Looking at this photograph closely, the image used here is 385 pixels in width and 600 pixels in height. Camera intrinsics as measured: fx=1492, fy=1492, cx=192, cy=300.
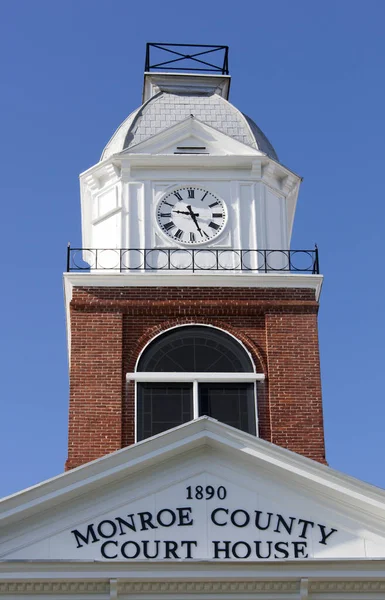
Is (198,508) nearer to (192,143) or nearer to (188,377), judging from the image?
(188,377)

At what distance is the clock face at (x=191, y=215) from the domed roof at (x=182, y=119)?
1.66 m

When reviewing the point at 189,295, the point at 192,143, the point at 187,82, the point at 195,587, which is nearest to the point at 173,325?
the point at 189,295

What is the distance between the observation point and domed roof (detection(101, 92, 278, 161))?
3372 centimetres

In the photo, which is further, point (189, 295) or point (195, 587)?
point (189, 295)

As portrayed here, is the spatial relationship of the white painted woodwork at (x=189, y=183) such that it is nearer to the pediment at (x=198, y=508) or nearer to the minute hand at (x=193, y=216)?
the minute hand at (x=193, y=216)

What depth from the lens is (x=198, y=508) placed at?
83.9ft

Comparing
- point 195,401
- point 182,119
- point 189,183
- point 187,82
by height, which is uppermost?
point 187,82

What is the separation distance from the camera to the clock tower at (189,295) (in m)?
29.6

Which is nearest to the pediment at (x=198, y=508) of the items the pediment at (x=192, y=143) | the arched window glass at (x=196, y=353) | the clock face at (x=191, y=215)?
the arched window glass at (x=196, y=353)

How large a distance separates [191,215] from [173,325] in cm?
282

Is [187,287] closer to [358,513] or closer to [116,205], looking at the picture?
[116,205]

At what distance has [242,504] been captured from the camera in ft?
84.3

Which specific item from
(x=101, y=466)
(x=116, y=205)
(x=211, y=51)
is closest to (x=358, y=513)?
(x=101, y=466)

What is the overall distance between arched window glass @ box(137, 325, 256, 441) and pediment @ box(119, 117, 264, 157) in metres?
4.48
